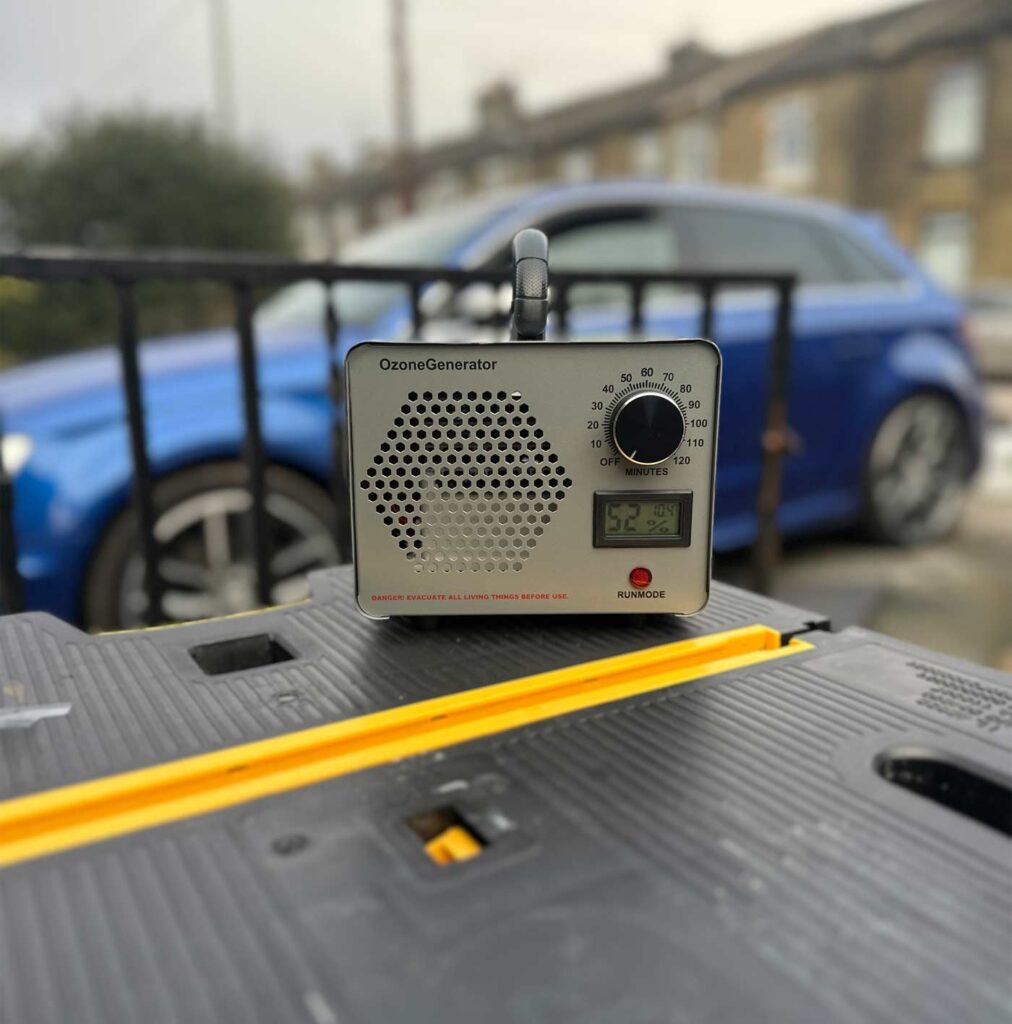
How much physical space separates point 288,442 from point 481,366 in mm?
1700

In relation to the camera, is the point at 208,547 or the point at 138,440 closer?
the point at 138,440

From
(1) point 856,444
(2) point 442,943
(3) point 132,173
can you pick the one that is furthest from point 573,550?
(3) point 132,173

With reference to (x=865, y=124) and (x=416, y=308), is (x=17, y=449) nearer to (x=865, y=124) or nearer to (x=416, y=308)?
(x=416, y=308)

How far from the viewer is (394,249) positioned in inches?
124

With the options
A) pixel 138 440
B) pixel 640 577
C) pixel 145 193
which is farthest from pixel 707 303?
pixel 145 193

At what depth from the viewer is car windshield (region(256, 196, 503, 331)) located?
112 inches

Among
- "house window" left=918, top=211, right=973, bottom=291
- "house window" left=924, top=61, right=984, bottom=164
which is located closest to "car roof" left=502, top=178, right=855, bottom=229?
"house window" left=918, top=211, right=973, bottom=291

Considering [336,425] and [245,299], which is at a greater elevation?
[245,299]

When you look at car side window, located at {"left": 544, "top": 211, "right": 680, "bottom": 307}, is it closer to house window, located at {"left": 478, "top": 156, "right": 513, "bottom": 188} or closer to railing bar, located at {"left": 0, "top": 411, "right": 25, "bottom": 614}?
railing bar, located at {"left": 0, "top": 411, "right": 25, "bottom": 614}

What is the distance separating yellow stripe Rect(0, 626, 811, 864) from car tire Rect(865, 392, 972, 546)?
294 cm

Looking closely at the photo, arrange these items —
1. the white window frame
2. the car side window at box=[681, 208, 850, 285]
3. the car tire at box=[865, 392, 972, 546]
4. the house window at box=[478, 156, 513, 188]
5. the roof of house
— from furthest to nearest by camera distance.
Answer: the house window at box=[478, 156, 513, 188] → the white window frame → the roof of house → the car tire at box=[865, 392, 972, 546] → the car side window at box=[681, 208, 850, 285]

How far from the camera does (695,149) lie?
63.8 ft

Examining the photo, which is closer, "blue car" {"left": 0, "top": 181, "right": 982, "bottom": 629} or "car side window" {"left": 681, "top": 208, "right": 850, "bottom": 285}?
"blue car" {"left": 0, "top": 181, "right": 982, "bottom": 629}

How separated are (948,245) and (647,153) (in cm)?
693
